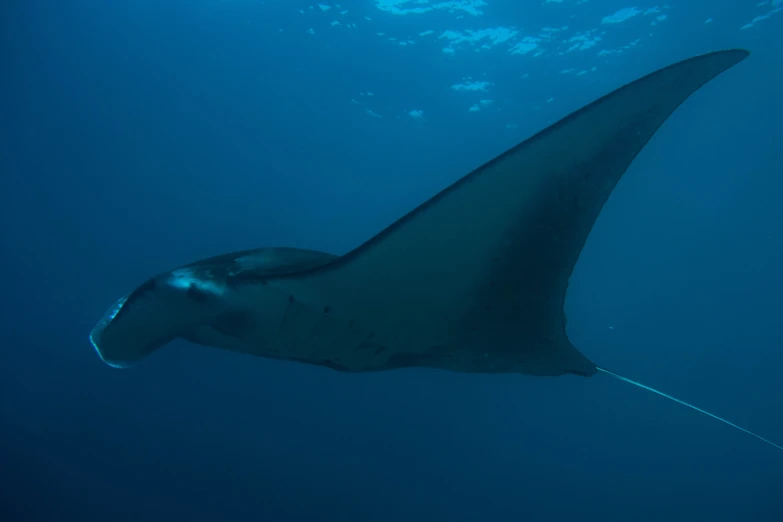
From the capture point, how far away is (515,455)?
24.4m

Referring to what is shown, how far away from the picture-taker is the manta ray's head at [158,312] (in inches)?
82.1

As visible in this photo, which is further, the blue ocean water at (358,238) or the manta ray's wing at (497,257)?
the blue ocean water at (358,238)

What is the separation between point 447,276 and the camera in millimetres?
2438

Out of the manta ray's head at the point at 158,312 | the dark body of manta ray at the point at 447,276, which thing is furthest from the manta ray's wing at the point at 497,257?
the manta ray's head at the point at 158,312

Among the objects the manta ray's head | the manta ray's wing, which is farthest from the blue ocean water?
the manta ray's head

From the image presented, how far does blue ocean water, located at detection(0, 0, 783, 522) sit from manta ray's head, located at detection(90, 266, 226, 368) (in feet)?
40.5

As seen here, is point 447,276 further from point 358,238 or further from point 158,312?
point 358,238

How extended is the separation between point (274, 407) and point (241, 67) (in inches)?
528

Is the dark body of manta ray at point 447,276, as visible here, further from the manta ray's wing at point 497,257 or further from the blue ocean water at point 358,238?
the blue ocean water at point 358,238

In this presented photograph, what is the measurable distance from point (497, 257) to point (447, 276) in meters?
0.27

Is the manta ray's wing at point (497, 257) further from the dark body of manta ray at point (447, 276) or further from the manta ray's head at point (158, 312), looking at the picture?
the manta ray's head at point (158, 312)

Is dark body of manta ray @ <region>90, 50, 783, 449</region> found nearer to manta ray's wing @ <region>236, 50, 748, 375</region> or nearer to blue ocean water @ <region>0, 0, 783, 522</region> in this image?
manta ray's wing @ <region>236, 50, 748, 375</region>

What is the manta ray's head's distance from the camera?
2.09m

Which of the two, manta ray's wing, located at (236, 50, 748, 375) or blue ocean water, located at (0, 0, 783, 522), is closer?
manta ray's wing, located at (236, 50, 748, 375)
